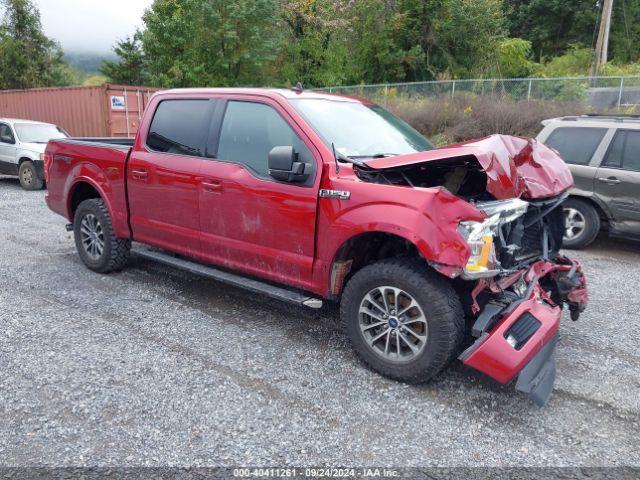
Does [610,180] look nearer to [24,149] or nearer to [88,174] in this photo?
[88,174]

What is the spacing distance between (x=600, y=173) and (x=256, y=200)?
17.4 ft

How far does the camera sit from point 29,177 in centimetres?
1241

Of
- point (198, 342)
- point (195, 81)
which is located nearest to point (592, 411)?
point (198, 342)

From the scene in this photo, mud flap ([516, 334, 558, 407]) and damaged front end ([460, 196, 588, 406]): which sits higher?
damaged front end ([460, 196, 588, 406])

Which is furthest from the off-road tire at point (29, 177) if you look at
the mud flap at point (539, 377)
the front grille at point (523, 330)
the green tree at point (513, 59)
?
the green tree at point (513, 59)

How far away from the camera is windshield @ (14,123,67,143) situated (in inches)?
505

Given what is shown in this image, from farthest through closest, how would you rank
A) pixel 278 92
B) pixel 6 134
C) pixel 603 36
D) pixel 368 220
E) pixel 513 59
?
pixel 513 59 → pixel 603 36 → pixel 6 134 → pixel 278 92 → pixel 368 220

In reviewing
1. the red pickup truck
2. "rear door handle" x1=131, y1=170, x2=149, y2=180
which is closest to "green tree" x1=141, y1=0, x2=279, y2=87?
"rear door handle" x1=131, y1=170, x2=149, y2=180

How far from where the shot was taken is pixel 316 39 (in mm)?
28516

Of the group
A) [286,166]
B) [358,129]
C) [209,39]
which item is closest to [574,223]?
[358,129]

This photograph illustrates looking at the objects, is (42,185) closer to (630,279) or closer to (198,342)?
(198,342)

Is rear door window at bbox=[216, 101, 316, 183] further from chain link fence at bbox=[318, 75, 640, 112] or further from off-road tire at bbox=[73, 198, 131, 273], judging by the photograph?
chain link fence at bbox=[318, 75, 640, 112]

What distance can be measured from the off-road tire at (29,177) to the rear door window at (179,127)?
28.4 feet

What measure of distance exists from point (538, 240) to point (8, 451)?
155 inches
